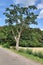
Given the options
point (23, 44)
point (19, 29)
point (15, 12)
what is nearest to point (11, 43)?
point (23, 44)

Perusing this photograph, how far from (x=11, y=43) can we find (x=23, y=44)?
2.83 meters

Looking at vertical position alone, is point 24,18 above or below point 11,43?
above

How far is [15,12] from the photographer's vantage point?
3994 centimetres

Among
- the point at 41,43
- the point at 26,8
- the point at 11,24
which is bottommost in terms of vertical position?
the point at 41,43

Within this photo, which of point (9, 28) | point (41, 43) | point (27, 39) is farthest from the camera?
point (41, 43)

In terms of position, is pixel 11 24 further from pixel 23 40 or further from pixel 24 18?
pixel 23 40

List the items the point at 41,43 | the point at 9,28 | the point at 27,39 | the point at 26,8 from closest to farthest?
the point at 26,8 < the point at 9,28 < the point at 27,39 < the point at 41,43

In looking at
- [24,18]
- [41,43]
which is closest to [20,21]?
[24,18]

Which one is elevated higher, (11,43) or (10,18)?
(10,18)

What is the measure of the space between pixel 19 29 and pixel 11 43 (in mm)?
9703

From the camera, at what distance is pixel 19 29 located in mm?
42375

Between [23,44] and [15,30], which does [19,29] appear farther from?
[23,44]

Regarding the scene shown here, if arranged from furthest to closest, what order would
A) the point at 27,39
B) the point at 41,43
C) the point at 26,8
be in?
the point at 41,43, the point at 27,39, the point at 26,8

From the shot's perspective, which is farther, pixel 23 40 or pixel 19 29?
pixel 23 40
